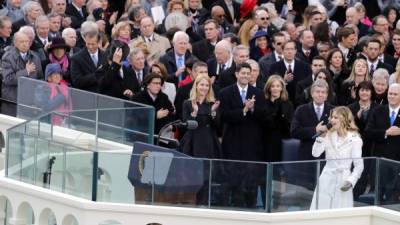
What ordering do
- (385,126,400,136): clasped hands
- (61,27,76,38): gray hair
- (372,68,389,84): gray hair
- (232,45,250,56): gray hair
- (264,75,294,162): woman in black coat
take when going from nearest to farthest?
(385,126,400,136): clasped hands
(264,75,294,162): woman in black coat
(372,68,389,84): gray hair
(232,45,250,56): gray hair
(61,27,76,38): gray hair

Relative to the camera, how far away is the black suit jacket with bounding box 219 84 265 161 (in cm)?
3022

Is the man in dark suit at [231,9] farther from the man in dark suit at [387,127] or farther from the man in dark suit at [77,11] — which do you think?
the man in dark suit at [387,127]

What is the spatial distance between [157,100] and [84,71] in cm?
169

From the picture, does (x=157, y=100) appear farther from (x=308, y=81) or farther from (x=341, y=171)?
(x=341, y=171)

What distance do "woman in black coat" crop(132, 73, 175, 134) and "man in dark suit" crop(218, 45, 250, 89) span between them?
1033 mm

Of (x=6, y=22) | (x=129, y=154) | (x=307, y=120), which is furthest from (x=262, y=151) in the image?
(x=6, y=22)

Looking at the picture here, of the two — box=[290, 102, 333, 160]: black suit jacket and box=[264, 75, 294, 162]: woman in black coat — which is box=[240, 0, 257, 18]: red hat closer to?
box=[264, 75, 294, 162]: woman in black coat

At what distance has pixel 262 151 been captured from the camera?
30.6 metres

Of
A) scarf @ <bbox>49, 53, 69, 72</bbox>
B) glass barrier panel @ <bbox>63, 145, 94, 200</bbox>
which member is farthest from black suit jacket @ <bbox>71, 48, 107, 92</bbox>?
glass barrier panel @ <bbox>63, 145, 94, 200</bbox>

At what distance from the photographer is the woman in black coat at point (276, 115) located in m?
30.3

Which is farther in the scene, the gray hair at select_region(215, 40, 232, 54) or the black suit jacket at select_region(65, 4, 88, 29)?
the black suit jacket at select_region(65, 4, 88, 29)

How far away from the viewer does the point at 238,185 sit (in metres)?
27.8

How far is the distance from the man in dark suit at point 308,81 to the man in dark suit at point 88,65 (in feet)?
9.93

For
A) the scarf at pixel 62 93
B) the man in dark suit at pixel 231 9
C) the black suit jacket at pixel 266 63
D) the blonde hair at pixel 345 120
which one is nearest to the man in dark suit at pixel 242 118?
the black suit jacket at pixel 266 63
